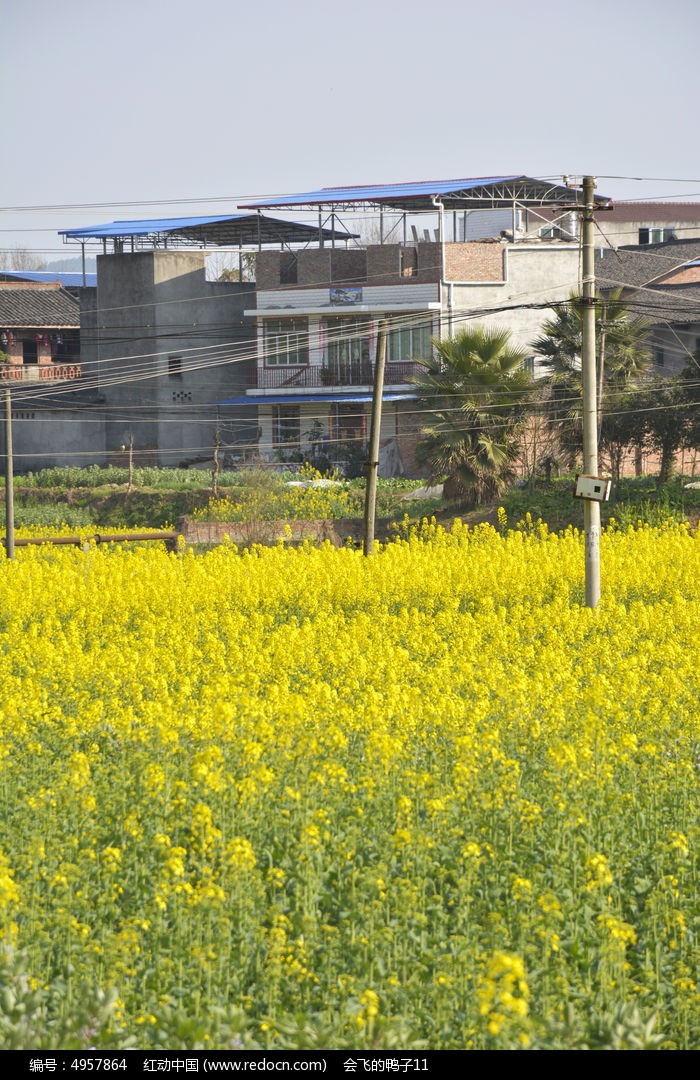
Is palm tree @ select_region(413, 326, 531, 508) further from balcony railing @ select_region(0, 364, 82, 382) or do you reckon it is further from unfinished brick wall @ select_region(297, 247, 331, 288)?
balcony railing @ select_region(0, 364, 82, 382)

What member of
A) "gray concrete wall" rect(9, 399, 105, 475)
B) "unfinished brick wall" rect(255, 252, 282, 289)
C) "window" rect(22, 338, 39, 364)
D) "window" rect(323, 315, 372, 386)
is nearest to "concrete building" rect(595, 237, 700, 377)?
"window" rect(323, 315, 372, 386)

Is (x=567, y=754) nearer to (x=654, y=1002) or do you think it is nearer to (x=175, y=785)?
(x=654, y=1002)

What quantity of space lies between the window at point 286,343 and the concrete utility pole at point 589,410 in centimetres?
2569

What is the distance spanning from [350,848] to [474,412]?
2149 cm

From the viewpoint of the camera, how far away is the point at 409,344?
40375 millimetres

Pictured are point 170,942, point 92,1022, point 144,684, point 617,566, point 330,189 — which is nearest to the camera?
point 92,1022

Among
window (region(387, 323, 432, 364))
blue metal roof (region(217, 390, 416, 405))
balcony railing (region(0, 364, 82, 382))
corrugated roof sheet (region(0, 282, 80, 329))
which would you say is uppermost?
corrugated roof sheet (region(0, 282, 80, 329))

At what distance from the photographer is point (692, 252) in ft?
151

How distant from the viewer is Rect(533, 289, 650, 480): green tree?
2856 cm

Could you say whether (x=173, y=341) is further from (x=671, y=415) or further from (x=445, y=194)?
(x=671, y=415)

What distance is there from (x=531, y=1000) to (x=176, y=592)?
11.0 metres

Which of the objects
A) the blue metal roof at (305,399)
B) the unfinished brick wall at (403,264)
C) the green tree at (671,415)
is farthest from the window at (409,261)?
the green tree at (671,415)

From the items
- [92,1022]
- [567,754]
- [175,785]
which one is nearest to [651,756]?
[567,754]

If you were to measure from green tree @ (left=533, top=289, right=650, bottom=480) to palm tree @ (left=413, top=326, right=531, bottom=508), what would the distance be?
0.98 meters
